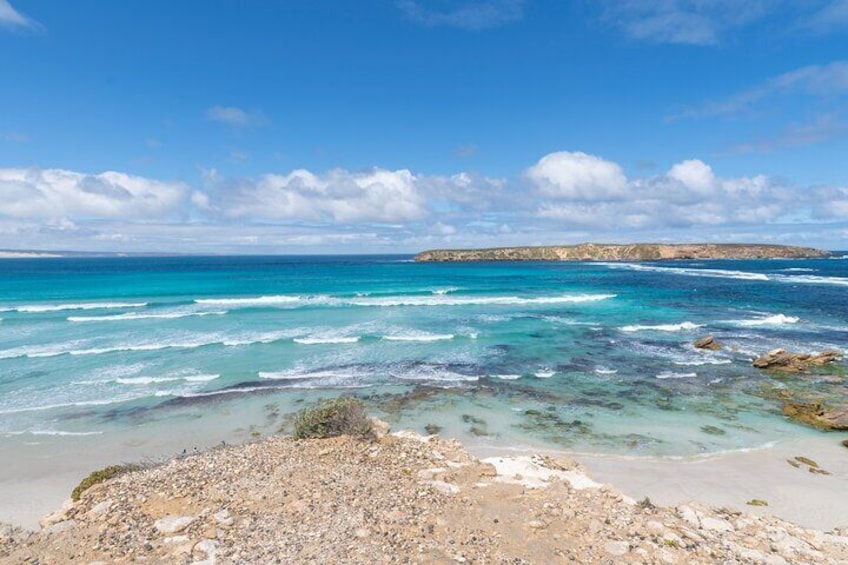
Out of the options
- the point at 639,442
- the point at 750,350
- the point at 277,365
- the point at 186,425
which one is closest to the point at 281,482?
the point at 186,425

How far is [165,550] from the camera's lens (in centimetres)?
677

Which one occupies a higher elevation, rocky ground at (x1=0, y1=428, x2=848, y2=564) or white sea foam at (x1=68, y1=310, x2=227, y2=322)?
rocky ground at (x1=0, y1=428, x2=848, y2=564)

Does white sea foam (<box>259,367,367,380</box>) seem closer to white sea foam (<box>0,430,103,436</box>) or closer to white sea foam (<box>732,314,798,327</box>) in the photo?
white sea foam (<box>0,430,103,436</box>)

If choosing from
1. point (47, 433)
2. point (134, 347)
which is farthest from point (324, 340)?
point (47, 433)

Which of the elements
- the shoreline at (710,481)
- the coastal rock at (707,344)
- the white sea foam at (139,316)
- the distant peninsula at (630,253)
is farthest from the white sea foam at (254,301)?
the distant peninsula at (630,253)

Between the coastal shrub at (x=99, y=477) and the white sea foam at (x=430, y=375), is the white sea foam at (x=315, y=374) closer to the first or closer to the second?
the white sea foam at (x=430, y=375)

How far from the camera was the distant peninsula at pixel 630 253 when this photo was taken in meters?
135

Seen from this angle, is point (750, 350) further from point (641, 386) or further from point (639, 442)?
point (639, 442)

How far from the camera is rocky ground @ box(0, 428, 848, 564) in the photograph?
6.70 m

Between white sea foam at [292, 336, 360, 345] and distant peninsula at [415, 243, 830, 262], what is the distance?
10964 centimetres

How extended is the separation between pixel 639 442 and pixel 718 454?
203cm

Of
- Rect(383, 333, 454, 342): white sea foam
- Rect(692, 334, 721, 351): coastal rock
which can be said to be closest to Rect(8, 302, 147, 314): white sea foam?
Rect(383, 333, 454, 342): white sea foam

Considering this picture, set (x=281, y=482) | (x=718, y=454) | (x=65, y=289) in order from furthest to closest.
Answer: (x=65, y=289), (x=718, y=454), (x=281, y=482)

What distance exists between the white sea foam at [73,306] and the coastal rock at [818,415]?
4769 cm
